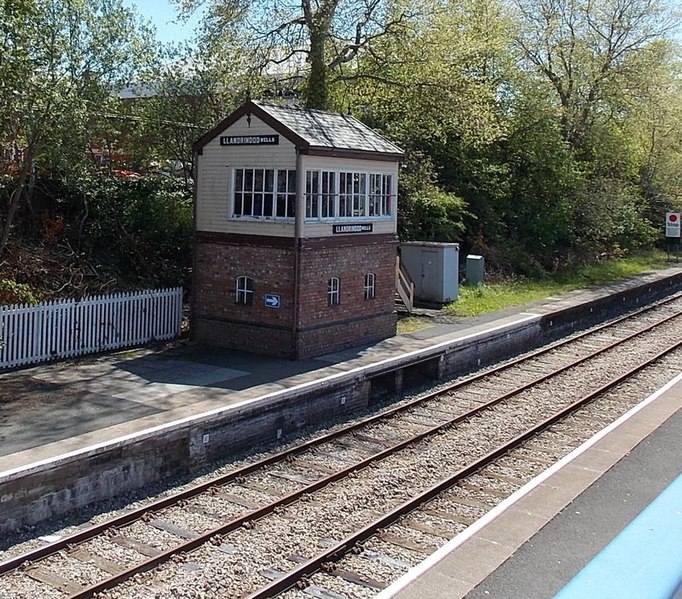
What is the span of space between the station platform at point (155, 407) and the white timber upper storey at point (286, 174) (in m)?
2.55

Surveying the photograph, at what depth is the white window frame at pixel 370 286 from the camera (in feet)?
56.3

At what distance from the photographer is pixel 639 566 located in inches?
104

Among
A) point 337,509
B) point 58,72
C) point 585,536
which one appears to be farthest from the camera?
point 58,72

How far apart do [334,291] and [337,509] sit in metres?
7.26

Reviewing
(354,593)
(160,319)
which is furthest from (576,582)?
(160,319)

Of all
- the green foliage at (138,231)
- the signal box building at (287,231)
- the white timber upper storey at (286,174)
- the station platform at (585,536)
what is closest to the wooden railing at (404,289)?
the signal box building at (287,231)

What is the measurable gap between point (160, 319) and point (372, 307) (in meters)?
4.35

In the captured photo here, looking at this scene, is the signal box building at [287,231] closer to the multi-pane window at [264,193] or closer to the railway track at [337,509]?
the multi-pane window at [264,193]

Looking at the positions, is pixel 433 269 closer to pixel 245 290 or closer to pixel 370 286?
pixel 370 286

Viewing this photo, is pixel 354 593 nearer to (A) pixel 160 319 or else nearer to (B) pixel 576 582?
(B) pixel 576 582

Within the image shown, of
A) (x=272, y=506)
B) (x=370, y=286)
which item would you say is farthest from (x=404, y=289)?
(x=272, y=506)

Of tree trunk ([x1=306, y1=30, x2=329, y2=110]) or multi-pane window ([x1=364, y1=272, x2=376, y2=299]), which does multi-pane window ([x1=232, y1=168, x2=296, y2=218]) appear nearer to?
multi-pane window ([x1=364, y1=272, x2=376, y2=299])

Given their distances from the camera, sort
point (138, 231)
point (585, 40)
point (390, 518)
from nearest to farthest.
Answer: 1. point (390, 518)
2. point (138, 231)
3. point (585, 40)

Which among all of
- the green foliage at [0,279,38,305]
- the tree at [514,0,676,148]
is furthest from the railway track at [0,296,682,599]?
the tree at [514,0,676,148]
